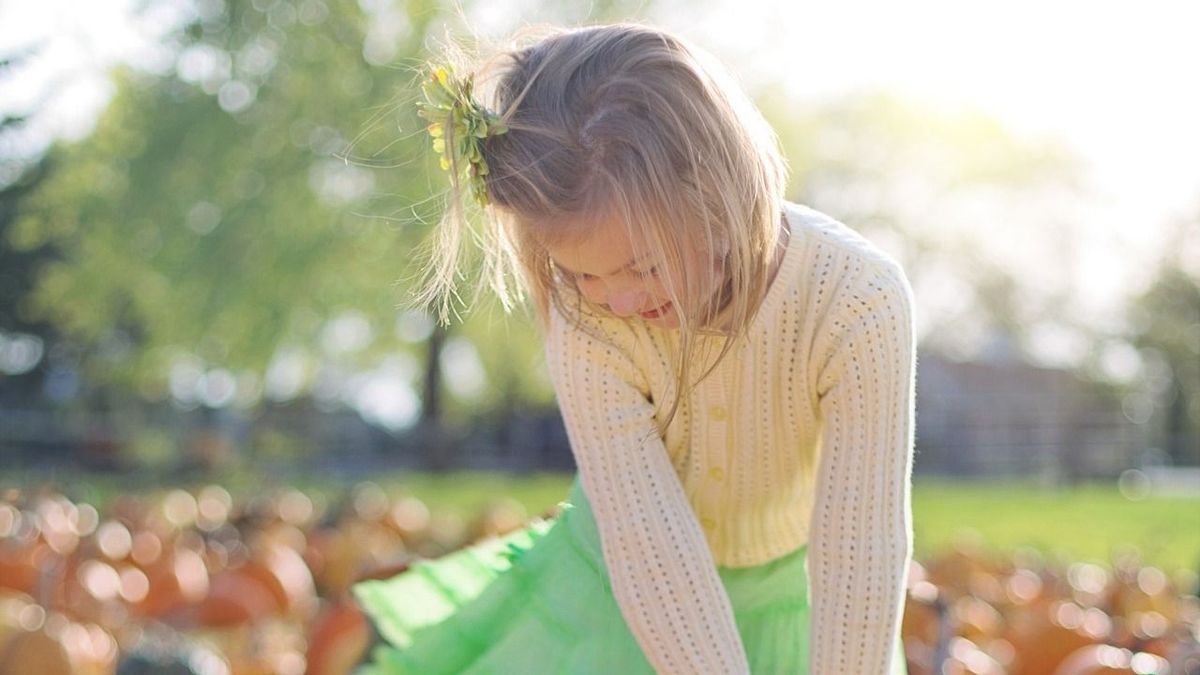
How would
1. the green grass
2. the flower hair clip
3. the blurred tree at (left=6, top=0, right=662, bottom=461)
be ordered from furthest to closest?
the blurred tree at (left=6, top=0, right=662, bottom=461) < the green grass < the flower hair clip

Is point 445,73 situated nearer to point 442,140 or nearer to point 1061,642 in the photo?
point 442,140

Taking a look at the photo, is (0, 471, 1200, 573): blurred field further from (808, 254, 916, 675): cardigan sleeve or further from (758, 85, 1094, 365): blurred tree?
(758, 85, 1094, 365): blurred tree

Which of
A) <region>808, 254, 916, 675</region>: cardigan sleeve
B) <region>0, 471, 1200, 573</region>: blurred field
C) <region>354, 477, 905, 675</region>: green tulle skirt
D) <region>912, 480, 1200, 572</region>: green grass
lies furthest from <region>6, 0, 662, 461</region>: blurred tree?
<region>808, 254, 916, 675</region>: cardigan sleeve

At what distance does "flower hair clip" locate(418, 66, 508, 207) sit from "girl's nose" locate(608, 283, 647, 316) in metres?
0.22

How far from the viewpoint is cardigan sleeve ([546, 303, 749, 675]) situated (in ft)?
6.91

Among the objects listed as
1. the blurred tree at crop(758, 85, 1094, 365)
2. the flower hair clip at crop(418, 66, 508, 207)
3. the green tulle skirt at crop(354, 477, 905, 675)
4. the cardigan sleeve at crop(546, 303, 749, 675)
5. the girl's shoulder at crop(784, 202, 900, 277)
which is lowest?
the blurred tree at crop(758, 85, 1094, 365)

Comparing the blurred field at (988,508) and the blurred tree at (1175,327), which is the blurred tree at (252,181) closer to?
the blurred field at (988,508)

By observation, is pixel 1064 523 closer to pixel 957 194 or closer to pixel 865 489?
pixel 865 489

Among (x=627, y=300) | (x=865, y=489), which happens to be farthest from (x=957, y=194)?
(x=627, y=300)

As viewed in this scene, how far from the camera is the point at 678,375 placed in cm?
206

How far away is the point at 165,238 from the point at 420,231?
2922 millimetres

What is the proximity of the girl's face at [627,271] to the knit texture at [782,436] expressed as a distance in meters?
0.20

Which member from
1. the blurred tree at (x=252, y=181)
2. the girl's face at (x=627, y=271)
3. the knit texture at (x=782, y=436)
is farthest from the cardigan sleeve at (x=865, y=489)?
the blurred tree at (x=252, y=181)

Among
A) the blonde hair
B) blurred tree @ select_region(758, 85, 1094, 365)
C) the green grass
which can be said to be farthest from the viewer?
blurred tree @ select_region(758, 85, 1094, 365)
